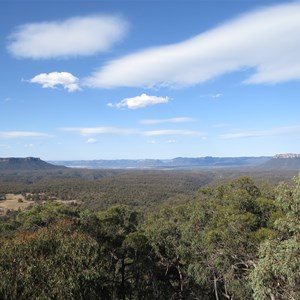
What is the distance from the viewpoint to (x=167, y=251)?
29531 millimetres

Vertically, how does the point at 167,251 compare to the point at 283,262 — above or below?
below

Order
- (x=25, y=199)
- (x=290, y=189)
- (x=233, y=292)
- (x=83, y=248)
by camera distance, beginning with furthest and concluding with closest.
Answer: (x=25, y=199), (x=233, y=292), (x=83, y=248), (x=290, y=189)

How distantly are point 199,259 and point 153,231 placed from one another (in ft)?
14.8

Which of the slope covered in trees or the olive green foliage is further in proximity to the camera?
the slope covered in trees

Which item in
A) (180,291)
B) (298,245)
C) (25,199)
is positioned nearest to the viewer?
(298,245)

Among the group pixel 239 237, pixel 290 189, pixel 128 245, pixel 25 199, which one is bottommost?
pixel 25 199

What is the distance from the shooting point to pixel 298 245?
1120 centimetres

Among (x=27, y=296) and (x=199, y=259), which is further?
(x=199, y=259)

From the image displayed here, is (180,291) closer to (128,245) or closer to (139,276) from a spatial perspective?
(139,276)

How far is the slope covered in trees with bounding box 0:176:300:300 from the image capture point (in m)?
12.8

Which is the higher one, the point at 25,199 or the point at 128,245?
the point at 128,245

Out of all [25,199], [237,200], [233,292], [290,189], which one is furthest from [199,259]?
[25,199]

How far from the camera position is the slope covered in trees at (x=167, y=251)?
1278cm

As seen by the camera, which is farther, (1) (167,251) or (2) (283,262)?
(1) (167,251)
